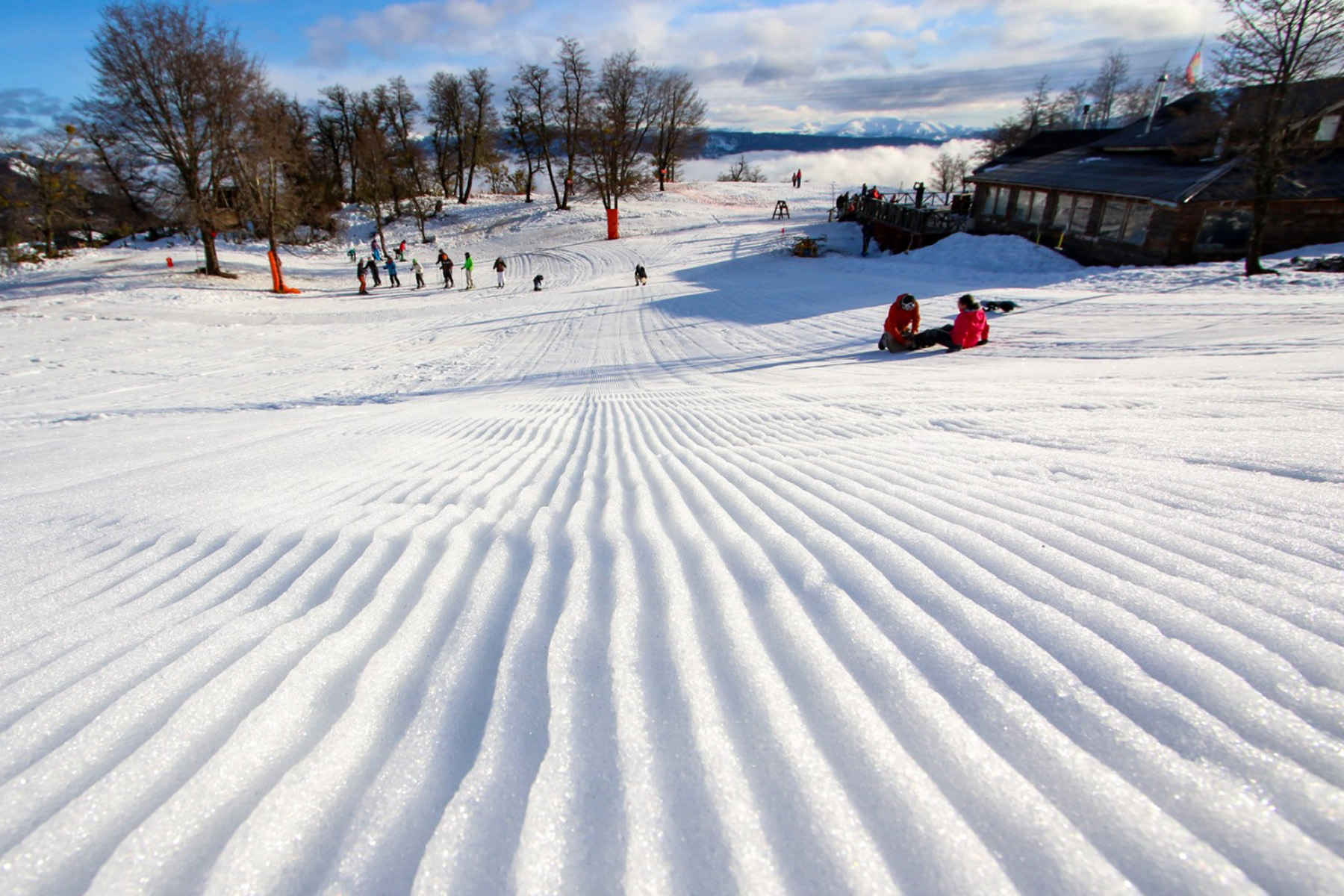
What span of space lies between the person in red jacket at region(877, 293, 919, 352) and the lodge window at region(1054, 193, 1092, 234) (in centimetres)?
1471

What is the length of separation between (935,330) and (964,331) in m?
0.45

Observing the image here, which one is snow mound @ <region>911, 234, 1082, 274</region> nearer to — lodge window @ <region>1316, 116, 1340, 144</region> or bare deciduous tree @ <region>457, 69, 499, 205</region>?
lodge window @ <region>1316, 116, 1340, 144</region>

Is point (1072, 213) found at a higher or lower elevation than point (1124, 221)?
higher

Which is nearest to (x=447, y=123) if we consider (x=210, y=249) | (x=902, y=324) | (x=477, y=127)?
(x=477, y=127)

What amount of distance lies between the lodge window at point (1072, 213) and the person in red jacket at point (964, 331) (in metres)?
14.2

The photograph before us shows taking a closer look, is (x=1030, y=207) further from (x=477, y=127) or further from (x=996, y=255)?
(x=477, y=127)

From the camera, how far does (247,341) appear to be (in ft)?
50.9

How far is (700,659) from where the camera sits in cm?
187

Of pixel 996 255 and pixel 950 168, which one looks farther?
pixel 950 168

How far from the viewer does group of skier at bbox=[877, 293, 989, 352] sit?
10156mm

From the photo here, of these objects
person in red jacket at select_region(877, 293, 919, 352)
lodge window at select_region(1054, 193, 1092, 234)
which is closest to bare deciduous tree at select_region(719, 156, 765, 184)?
lodge window at select_region(1054, 193, 1092, 234)

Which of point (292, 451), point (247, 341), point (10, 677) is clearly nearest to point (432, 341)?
point (247, 341)

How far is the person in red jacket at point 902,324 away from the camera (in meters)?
10.2

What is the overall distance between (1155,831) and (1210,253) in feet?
71.8
